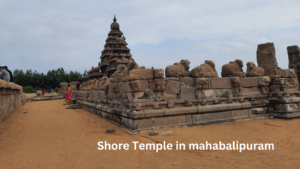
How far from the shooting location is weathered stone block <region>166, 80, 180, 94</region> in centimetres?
640

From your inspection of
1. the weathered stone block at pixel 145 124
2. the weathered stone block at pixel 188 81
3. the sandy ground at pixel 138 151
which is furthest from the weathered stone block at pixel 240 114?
the weathered stone block at pixel 145 124

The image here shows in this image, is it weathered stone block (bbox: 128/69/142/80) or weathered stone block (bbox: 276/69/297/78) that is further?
weathered stone block (bbox: 276/69/297/78)

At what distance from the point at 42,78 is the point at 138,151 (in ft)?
160

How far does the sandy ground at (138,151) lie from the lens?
340 centimetres

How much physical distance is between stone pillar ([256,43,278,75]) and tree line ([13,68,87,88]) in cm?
4535

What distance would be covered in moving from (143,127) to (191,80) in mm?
2410

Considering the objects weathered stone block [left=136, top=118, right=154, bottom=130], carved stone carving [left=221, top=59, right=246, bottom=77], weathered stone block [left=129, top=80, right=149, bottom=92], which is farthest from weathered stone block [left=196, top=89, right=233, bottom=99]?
weathered stone block [left=136, top=118, right=154, bottom=130]

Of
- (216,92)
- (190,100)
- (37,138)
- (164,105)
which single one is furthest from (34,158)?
(216,92)

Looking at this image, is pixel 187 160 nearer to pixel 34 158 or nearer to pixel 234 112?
pixel 34 158

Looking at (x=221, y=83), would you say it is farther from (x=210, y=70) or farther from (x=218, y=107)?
(x=218, y=107)

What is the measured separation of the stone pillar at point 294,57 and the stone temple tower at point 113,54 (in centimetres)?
2290

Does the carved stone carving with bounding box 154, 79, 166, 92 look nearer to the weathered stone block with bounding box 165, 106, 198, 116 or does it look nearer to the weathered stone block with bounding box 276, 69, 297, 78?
the weathered stone block with bounding box 165, 106, 198, 116

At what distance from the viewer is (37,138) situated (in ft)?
16.6

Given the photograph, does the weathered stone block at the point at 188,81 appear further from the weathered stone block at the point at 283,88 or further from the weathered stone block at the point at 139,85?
the weathered stone block at the point at 283,88
